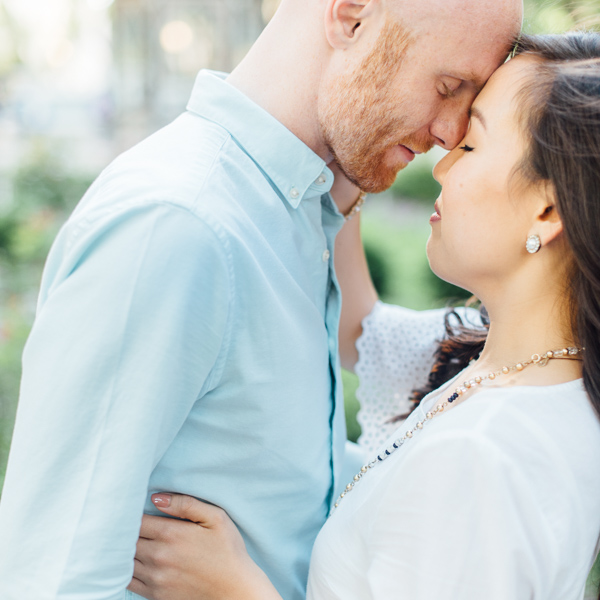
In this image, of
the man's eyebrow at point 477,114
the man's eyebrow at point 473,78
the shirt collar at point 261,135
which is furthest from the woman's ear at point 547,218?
the shirt collar at point 261,135

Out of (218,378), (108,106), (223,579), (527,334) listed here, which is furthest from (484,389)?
(108,106)

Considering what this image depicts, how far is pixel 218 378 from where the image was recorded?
1.34 meters

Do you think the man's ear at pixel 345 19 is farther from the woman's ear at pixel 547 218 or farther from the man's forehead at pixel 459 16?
the woman's ear at pixel 547 218

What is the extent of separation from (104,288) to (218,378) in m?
0.32

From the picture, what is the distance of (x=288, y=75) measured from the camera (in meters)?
1.62

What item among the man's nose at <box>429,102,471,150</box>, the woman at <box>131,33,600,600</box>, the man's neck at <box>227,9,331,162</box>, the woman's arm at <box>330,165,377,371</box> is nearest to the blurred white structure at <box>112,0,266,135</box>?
the woman's arm at <box>330,165,377,371</box>

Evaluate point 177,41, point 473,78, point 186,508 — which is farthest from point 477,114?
point 177,41

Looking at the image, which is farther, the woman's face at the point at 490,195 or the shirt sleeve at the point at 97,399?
the woman's face at the point at 490,195

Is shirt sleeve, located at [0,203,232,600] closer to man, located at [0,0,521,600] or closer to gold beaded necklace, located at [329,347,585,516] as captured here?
man, located at [0,0,521,600]

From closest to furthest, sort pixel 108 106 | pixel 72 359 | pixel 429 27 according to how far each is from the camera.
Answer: pixel 72 359 < pixel 429 27 < pixel 108 106

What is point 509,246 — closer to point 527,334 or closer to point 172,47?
point 527,334

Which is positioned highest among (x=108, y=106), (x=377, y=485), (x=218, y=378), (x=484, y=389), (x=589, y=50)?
(x=589, y=50)

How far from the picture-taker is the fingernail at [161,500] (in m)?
1.40

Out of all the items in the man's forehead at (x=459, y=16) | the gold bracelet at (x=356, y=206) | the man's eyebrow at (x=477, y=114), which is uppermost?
the man's forehead at (x=459, y=16)
